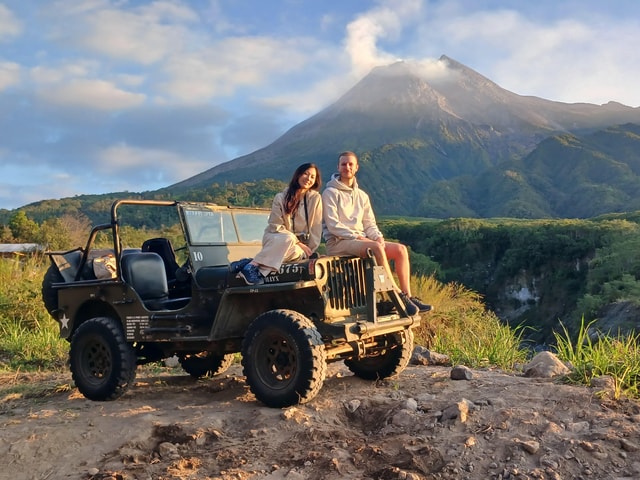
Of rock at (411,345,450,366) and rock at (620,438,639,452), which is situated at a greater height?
rock at (620,438,639,452)

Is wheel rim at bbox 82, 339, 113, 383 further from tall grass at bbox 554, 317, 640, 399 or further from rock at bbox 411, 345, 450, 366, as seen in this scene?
tall grass at bbox 554, 317, 640, 399

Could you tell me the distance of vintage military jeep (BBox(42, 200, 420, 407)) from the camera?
5.45 m

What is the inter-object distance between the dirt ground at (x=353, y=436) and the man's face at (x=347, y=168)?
2020 mm

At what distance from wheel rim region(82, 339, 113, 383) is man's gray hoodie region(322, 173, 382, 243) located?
2.59 metres

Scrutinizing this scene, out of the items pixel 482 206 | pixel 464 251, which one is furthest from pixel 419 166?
pixel 464 251

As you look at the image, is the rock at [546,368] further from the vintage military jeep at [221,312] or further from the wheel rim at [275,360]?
the wheel rim at [275,360]

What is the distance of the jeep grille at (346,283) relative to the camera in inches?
223

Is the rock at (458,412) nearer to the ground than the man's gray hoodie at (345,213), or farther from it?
nearer to the ground

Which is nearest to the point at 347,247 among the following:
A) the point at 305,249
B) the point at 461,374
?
the point at 305,249

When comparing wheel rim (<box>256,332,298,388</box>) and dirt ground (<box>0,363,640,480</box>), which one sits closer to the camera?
dirt ground (<box>0,363,640,480</box>)

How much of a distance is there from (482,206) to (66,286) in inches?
4860

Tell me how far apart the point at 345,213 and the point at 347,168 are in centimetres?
43

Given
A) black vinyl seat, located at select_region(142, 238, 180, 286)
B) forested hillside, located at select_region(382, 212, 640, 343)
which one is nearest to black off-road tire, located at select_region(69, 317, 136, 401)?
black vinyl seat, located at select_region(142, 238, 180, 286)

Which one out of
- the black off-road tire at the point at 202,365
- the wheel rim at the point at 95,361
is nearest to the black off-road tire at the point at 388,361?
the black off-road tire at the point at 202,365
